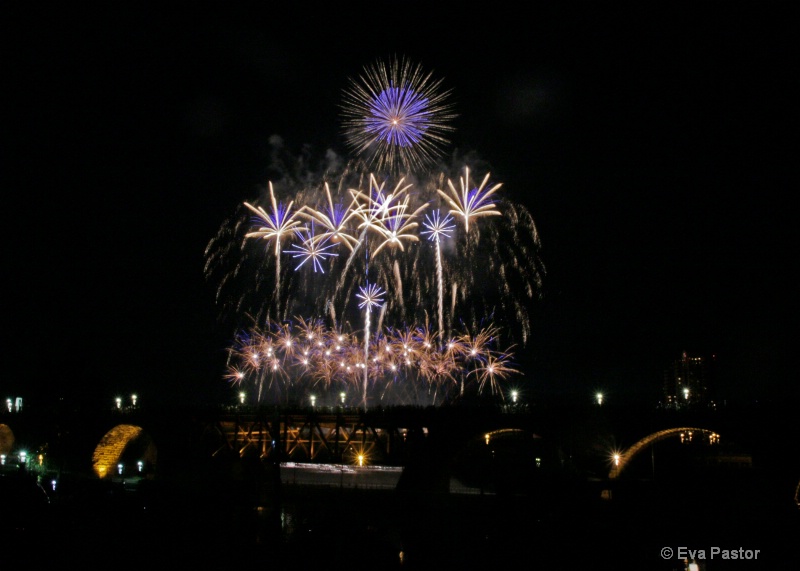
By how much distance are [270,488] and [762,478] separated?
34723 mm

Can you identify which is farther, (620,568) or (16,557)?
(620,568)

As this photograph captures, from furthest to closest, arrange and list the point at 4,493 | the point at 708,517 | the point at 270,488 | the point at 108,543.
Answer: the point at 270,488 < the point at 708,517 < the point at 108,543 < the point at 4,493

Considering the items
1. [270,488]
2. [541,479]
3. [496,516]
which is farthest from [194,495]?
[541,479]

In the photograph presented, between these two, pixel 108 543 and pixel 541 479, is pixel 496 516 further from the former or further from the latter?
pixel 108 543

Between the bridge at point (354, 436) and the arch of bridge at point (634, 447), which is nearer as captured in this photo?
the arch of bridge at point (634, 447)

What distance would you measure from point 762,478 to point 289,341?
36.6m

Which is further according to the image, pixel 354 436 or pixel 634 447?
A: pixel 354 436

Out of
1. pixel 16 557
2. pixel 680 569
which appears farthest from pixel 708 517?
pixel 16 557

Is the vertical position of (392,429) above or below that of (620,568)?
above

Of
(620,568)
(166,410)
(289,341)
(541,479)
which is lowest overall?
(620,568)

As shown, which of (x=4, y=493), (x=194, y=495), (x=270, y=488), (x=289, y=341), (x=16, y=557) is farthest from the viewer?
(x=289, y=341)

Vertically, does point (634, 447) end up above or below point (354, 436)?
below

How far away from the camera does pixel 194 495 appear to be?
155 ft

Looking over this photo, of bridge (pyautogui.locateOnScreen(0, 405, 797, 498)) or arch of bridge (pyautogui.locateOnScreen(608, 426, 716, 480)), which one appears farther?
bridge (pyautogui.locateOnScreen(0, 405, 797, 498))
